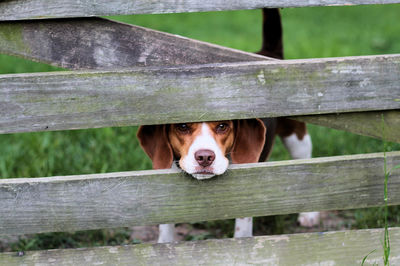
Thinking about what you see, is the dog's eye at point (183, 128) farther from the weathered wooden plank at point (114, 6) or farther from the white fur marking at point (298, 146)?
the white fur marking at point (298, 146)

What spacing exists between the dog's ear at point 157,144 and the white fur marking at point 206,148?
322 millimetres

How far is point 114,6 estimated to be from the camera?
220 centimetres

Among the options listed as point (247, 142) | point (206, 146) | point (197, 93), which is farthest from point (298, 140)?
point (197, 93)

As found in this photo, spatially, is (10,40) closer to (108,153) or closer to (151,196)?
(151,196)

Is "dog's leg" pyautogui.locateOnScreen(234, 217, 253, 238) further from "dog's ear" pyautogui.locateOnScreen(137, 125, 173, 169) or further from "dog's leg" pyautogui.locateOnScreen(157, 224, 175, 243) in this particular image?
"dog's ear" pyautogui.locateOnScreen(137, 125, 173, 169)

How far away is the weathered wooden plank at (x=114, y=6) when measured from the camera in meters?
2.18

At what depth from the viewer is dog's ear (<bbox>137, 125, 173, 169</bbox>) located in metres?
3.10

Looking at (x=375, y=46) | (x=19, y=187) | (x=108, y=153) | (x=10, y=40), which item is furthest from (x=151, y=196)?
(x=375, y=46)

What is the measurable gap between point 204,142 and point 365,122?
2.38 feet

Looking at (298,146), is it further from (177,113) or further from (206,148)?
(177,113)

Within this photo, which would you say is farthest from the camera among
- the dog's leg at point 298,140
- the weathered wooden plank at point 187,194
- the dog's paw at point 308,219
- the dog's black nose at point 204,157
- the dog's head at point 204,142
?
the dog's leg at point 298,140

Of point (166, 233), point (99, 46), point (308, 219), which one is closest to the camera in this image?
point (99, 46)

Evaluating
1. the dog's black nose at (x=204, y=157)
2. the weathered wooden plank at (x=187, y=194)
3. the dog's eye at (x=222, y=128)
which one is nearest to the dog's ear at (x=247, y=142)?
the dog's eye at (x=222, y=128)

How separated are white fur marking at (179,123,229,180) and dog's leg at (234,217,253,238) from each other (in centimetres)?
72
